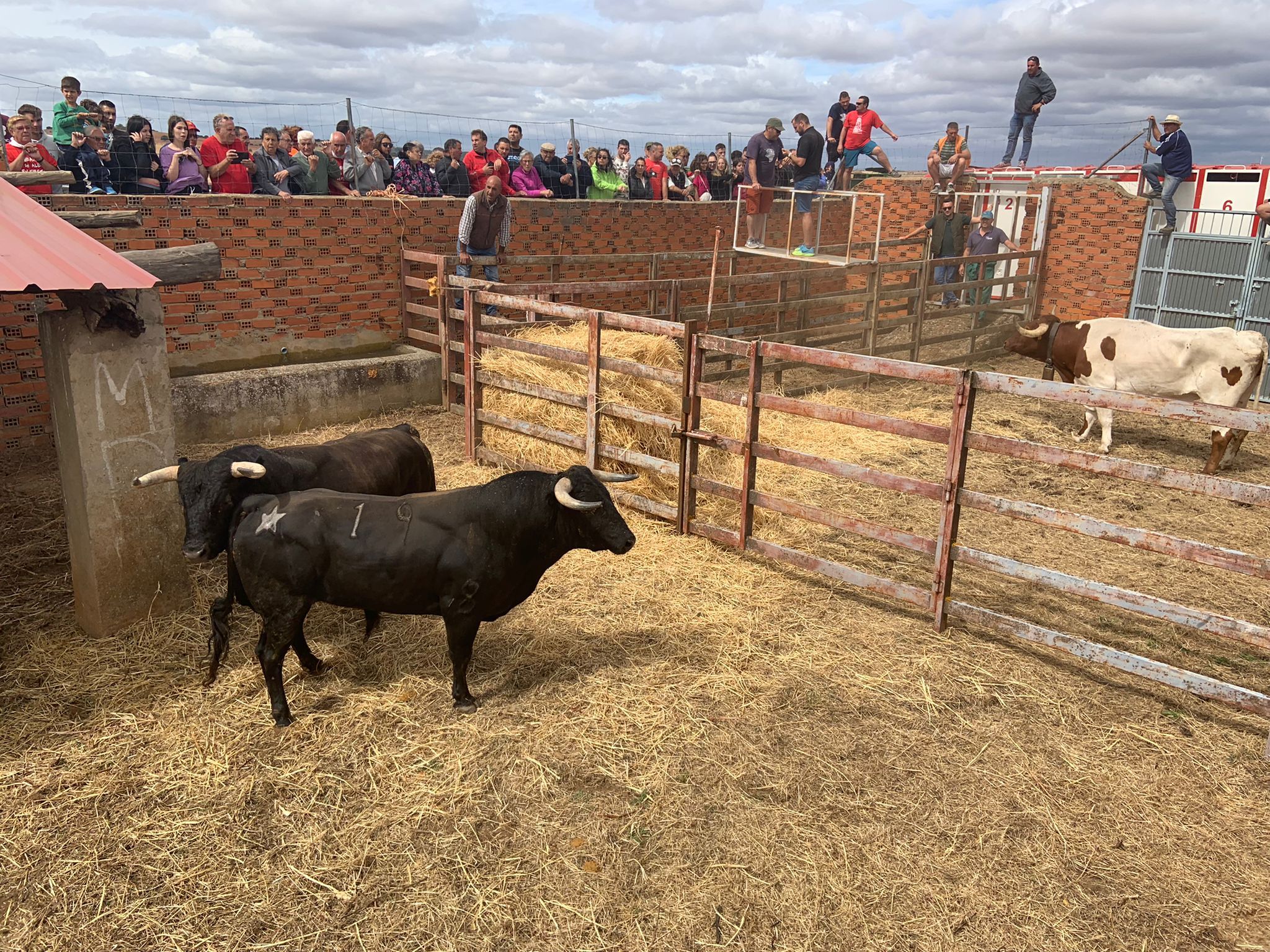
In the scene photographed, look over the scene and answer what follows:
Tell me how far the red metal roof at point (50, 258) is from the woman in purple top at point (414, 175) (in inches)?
264

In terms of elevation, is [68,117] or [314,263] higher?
[68,117]

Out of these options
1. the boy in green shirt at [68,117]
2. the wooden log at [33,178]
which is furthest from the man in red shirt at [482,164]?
the wooden log at [33,178]

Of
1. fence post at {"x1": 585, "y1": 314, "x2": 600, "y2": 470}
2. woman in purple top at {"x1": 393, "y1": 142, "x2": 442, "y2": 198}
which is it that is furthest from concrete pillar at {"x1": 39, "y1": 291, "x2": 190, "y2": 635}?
woman in purple top at {"x1": 393, "y1": 142, "x2": 442, "y2": 198}

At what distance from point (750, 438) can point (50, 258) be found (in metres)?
4.00

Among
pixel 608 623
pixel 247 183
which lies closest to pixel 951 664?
pixel 608 623

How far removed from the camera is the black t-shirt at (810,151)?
46.9 ft

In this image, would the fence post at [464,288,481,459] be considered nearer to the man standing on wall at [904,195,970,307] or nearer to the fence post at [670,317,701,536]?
the fence post at [670,317,701,536]

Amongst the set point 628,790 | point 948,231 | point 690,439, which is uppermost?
point 948,231

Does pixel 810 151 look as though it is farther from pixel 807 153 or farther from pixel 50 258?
pixel 50 258

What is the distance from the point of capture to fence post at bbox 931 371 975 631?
500 centimetres

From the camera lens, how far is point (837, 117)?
16656 mm

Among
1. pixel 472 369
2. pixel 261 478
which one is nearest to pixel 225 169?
pixel 472 369

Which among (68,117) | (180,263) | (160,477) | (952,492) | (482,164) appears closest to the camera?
(160,477)

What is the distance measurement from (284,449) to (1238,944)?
471cm
